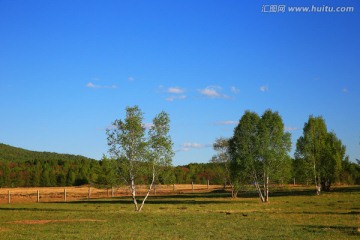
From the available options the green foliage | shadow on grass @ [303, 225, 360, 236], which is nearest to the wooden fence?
the green foliage

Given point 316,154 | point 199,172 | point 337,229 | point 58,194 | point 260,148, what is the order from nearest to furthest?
point 337,229 < point 260,148 < point 316,154 < point 58,194 < point 199,172

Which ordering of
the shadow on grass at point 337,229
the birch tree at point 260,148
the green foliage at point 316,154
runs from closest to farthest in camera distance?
the shadow on grass at point 337,229
the birch tree at point 260,148
the green foliage at point 316,154

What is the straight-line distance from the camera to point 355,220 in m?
35.8

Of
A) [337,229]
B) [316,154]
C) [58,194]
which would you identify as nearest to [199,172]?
[58,194]

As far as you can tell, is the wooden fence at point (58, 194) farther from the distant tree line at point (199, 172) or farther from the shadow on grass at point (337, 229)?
the shadow on grass at point (337, 229)

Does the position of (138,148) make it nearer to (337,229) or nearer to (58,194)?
(337,229)

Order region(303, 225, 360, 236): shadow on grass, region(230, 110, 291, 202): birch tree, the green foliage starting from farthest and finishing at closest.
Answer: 1. the green foliage
2. region(230, 110, 291, 202): birch tree
3. region(303, 225, 360, 236): shadow on grass

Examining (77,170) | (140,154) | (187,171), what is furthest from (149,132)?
(187,171)

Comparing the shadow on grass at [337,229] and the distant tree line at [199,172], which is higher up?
the distant tree line at [199,172]

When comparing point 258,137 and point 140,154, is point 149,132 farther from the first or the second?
point 258,137

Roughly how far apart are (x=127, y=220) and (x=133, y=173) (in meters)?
11.8

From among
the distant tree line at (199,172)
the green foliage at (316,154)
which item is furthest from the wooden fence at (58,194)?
the green foliage at (316,154)

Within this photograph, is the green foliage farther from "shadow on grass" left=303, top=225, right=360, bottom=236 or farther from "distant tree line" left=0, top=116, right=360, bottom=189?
"shadow on grass" left=303, top=225, right=360, bottom=236

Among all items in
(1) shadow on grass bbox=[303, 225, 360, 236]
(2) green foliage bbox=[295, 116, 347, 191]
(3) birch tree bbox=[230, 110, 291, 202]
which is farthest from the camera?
(2) green foliage bbox=[295, 116, 347, 191]
